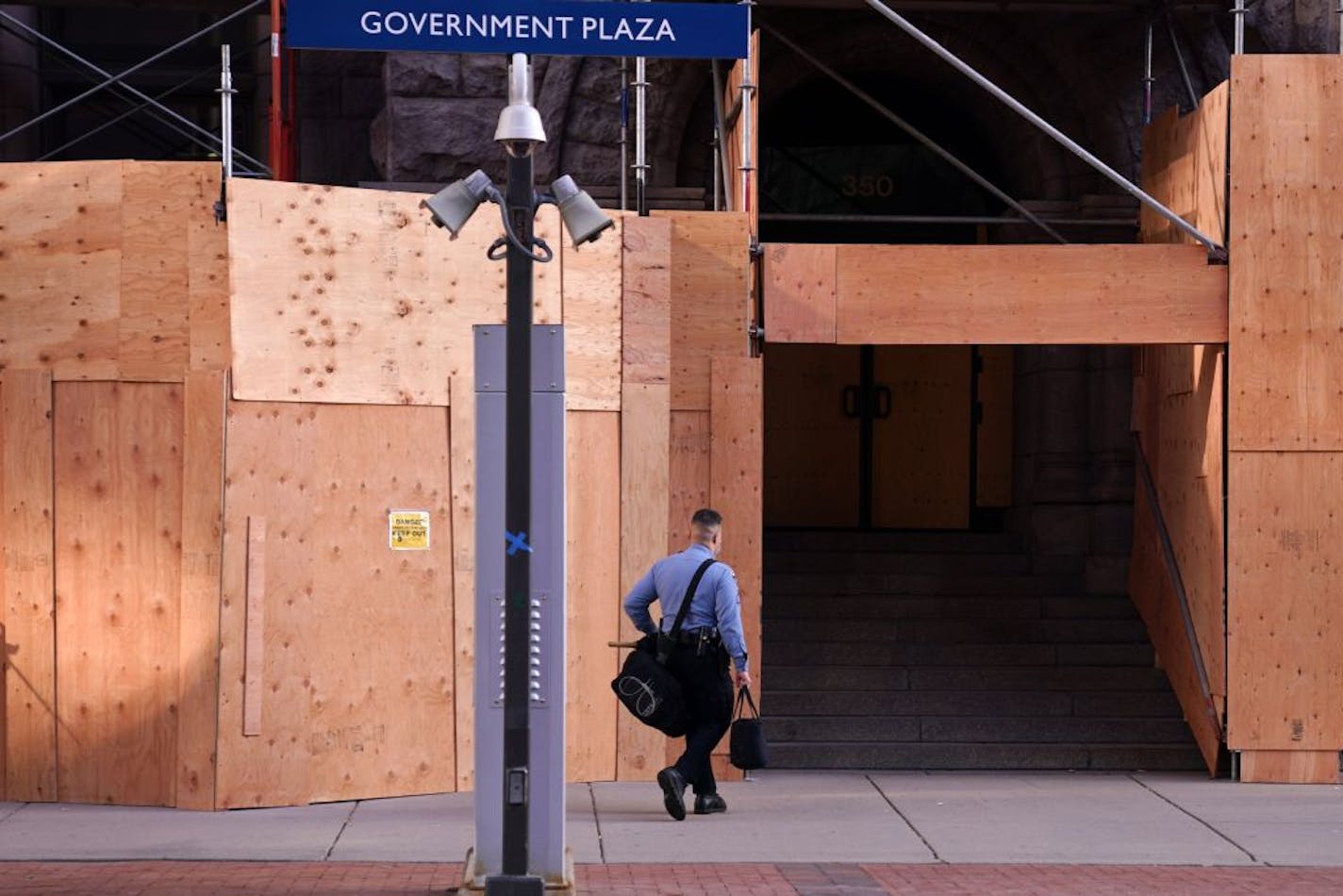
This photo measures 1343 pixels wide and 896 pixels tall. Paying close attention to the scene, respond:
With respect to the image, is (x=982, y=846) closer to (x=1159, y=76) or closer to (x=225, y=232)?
(x=225, y=232)

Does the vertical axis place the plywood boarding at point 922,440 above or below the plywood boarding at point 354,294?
below

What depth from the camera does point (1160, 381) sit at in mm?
14586

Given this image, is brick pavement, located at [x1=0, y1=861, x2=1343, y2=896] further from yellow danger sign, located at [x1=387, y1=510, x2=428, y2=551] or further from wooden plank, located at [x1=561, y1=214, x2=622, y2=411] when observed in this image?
wooden plank, located at [x1=561, y1=214, x2=622, y2=411]

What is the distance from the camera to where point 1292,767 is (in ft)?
41.8

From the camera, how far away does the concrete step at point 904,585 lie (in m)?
16.0

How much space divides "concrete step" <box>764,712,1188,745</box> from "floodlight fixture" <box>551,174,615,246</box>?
604cm

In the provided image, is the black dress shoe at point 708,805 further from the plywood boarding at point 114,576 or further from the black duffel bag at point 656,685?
the plywood boarding at point 114,576

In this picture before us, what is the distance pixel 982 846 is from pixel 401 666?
3.67 m

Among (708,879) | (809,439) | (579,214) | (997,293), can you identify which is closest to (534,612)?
(708,879)

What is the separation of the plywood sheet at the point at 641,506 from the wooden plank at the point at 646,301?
134mm

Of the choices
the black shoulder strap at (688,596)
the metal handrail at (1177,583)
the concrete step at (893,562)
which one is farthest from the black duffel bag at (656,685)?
the concrete step at (893,562)

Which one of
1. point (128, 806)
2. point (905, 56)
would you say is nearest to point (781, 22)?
point (905, 56)

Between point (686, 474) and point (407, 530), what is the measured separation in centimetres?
189

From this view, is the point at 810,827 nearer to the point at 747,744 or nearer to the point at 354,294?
the point at 747,744
